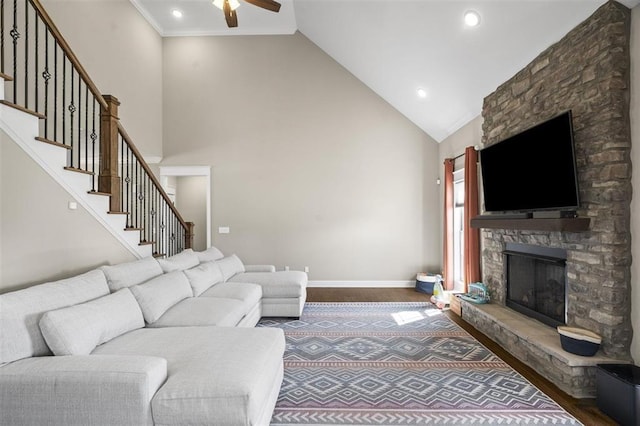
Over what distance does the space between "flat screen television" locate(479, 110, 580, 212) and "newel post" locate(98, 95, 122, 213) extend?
4094 mm

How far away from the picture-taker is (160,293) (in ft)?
9.57

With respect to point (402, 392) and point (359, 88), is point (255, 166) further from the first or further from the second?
point (402, 392)

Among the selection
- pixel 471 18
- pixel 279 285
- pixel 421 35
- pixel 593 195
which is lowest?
pixel 279 285

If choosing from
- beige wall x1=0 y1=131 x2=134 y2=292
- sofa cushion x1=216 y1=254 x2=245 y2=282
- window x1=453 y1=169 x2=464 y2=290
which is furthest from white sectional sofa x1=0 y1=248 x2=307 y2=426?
window x1=453 y1=169 x2=464 y2=290

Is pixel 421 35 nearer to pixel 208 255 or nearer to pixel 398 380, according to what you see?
pixel 398 380

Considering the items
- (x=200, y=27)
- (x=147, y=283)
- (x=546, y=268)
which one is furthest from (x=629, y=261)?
(x=200, y=27)

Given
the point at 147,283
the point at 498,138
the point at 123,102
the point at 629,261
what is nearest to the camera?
the point at 629,261

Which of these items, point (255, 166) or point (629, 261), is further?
point (255, 166)

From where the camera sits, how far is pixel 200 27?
6.15m

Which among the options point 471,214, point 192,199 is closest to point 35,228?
point 471,214

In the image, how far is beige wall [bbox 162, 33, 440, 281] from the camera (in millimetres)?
6266

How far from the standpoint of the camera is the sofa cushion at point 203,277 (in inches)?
142

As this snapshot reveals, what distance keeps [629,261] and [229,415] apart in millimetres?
2896

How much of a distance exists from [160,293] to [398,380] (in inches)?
83.6
